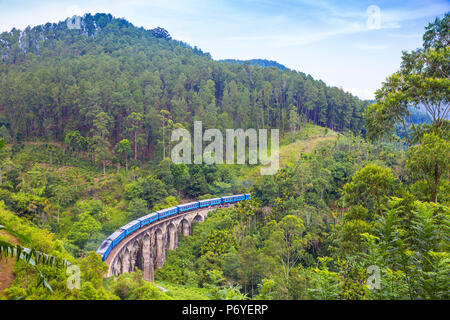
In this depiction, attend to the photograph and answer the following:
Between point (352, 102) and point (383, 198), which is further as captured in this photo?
point (352, 102)

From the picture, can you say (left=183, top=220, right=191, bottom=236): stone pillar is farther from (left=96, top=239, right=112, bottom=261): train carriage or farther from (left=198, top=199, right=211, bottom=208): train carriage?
(left=96, top=239, right=112, bottom=261): train carriage

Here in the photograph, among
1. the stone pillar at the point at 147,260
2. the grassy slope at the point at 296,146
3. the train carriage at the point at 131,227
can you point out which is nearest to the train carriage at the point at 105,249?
the train carriage at the point at 131,227

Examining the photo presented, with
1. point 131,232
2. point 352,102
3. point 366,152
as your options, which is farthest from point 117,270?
point 352,102

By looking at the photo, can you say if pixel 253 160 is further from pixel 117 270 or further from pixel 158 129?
pixel 117 270

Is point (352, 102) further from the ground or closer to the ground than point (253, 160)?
further from the ground

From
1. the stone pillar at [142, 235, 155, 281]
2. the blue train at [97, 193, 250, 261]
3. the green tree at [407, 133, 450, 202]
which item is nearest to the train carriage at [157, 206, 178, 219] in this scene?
the blue train at [97, 193, 250, 261]
